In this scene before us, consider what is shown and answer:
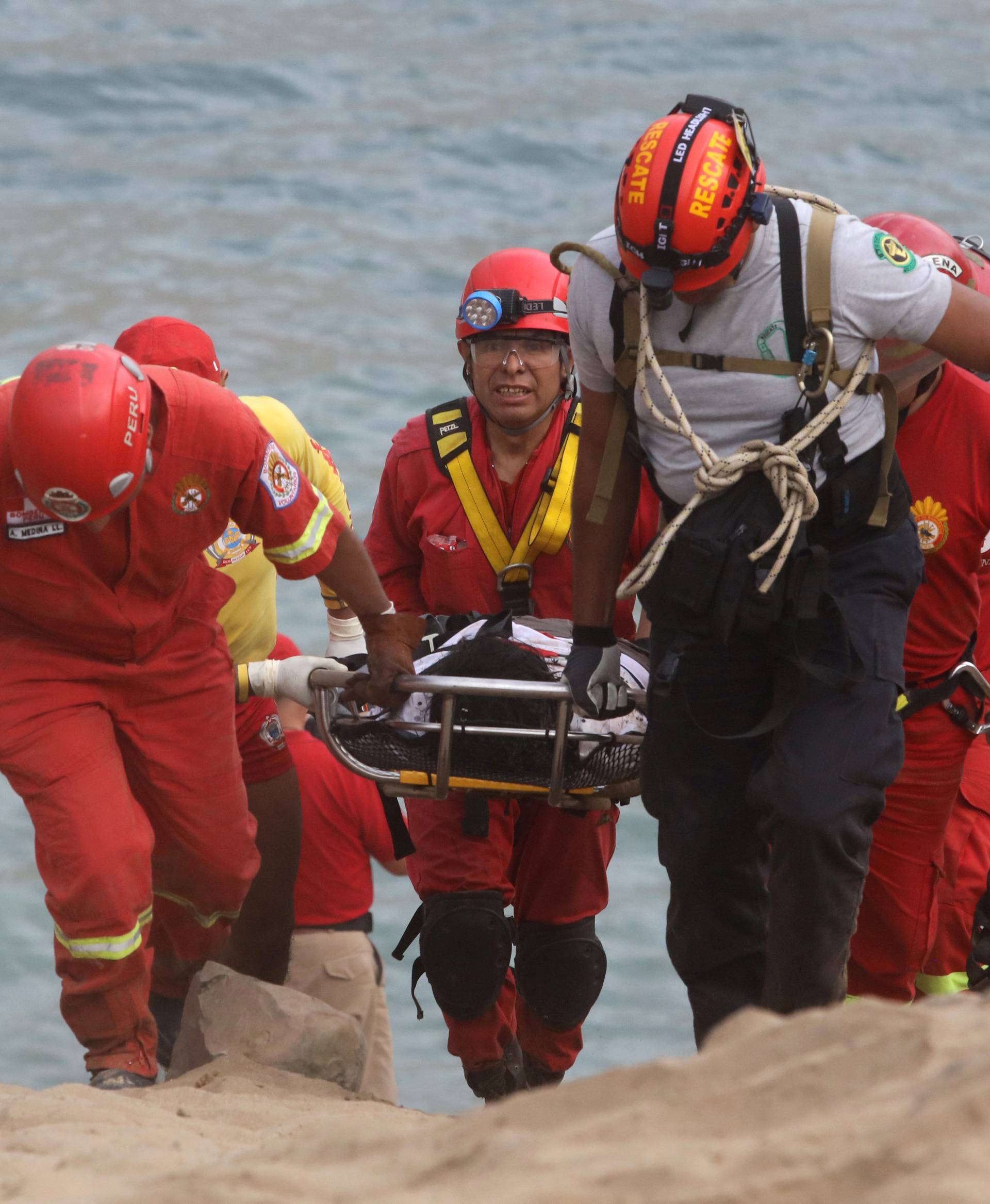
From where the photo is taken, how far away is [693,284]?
3482 millimetres

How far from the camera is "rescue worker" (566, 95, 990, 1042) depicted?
3457 millimetres

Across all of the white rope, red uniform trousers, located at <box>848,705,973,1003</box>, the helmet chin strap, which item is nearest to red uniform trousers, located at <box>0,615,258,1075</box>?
the helmet chin strap

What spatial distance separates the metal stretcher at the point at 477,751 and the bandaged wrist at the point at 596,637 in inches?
4.7

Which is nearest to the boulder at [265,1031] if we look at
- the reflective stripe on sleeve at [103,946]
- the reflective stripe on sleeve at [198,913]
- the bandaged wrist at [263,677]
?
the reflective stripe on sleeve at [198,913]

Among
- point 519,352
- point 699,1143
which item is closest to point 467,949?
point 519,352

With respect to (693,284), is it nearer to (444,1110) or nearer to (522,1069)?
(522,1069)

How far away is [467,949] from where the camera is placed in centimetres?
457

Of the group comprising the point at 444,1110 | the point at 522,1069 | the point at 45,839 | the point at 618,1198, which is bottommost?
the point at 444,1110

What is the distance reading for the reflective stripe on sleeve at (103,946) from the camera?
4.18 m

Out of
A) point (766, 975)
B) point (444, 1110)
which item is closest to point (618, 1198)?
point (766, 975)

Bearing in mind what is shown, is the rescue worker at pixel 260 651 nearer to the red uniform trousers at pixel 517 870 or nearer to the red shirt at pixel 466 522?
the red shirt at pixel 466 522

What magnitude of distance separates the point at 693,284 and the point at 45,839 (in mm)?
1944

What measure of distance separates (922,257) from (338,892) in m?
2.95

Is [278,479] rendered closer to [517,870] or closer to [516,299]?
[516,299]
